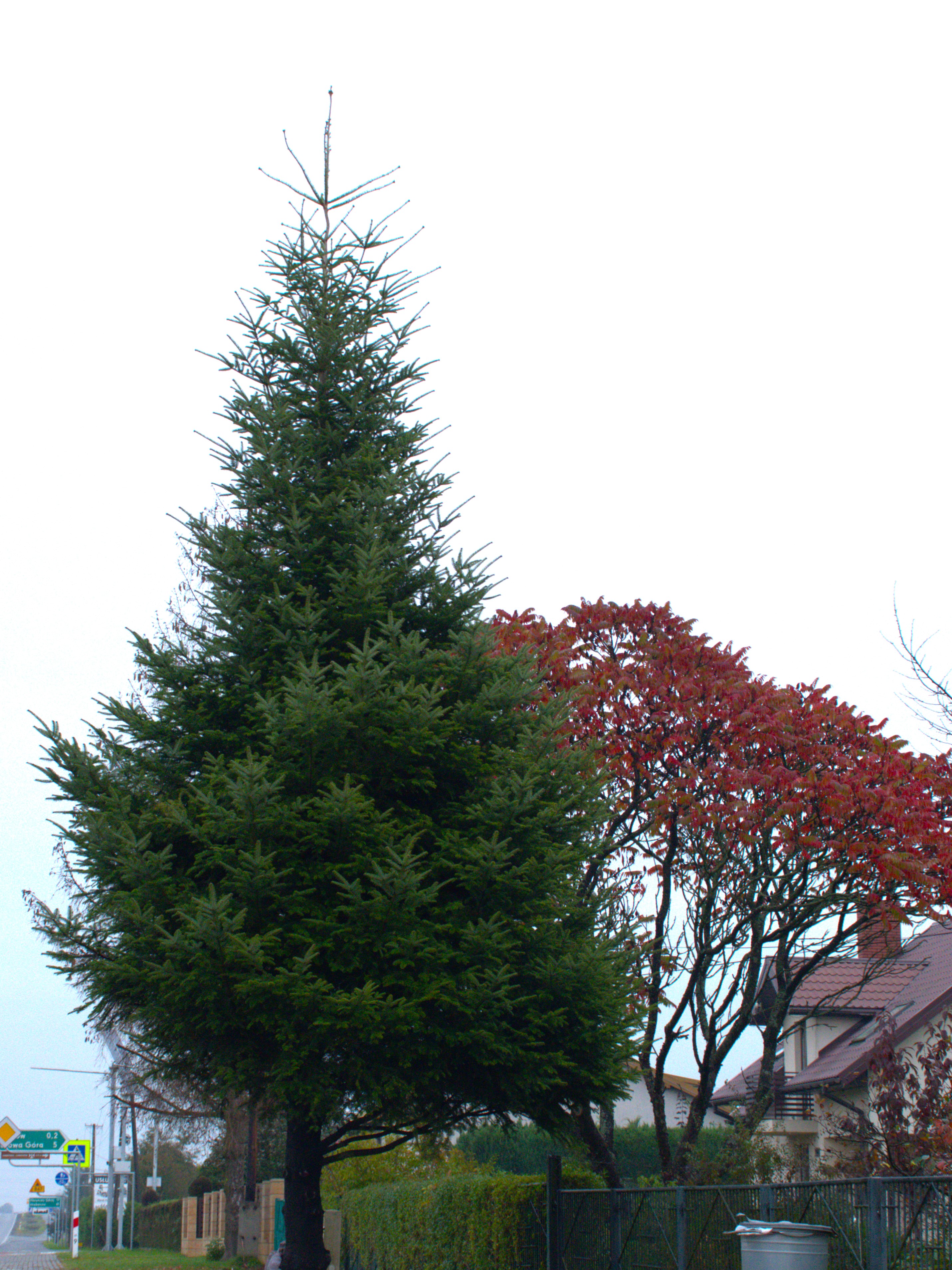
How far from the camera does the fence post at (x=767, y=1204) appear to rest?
334 inches

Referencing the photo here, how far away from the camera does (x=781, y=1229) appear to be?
7672mm

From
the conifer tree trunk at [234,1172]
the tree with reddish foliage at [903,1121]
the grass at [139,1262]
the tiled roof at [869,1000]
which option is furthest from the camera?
the conifer tree trunk at [234,1172]

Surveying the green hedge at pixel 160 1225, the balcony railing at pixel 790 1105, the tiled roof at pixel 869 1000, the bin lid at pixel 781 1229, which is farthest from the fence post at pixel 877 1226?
the green hedge at pixel 160 1225

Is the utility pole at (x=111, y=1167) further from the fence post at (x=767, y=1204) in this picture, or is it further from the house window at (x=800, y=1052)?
the fence post at (x=767, y=1204)

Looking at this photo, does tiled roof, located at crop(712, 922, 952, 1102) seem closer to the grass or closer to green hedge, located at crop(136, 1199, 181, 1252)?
the grass

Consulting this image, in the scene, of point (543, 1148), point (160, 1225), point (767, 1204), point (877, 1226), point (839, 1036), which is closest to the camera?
point (877, 1226)

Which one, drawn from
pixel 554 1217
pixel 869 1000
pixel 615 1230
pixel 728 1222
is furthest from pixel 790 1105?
pixel 728 1222

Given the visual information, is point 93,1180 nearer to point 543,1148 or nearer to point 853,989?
point 543,1148

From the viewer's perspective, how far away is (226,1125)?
30.3 metres

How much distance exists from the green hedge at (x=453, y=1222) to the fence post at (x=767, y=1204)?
5.68 m

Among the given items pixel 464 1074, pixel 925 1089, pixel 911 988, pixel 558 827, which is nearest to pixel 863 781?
pixel 925 1089

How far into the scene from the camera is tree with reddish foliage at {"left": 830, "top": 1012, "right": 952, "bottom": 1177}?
12.3 metres

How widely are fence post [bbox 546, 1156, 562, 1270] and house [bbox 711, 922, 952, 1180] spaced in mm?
8313

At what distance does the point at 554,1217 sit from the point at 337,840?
5.74 meters
